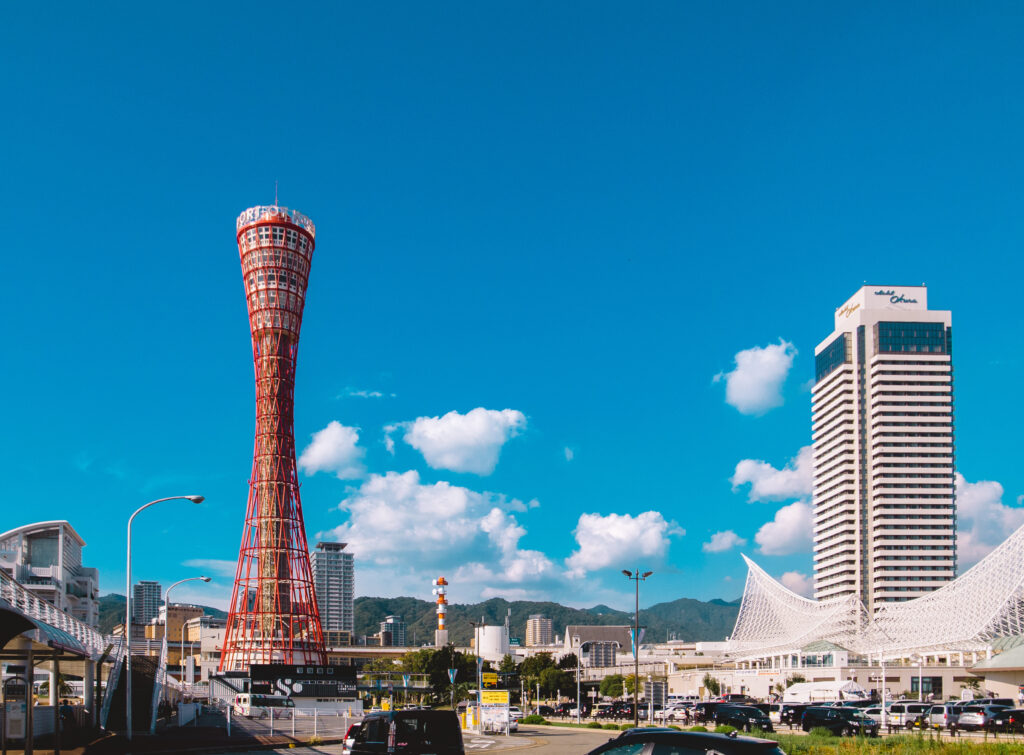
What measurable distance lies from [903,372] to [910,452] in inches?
559

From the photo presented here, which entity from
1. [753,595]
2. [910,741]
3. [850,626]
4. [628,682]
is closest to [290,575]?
[910,741]

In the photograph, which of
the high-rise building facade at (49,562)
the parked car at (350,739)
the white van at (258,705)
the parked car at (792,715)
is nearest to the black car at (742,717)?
the parked car at (792,715)

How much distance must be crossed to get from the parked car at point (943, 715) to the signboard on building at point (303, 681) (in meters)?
46.5

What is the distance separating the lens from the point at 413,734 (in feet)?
64.8

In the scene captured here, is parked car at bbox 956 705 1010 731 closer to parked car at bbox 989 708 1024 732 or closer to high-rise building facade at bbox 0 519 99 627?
parked car at bbox 989 708 1024 732

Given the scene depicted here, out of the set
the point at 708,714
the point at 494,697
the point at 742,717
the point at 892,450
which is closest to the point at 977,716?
the point at 742,717

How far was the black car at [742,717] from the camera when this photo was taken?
4534cm

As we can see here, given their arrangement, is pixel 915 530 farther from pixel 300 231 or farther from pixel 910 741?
pixel 910 741

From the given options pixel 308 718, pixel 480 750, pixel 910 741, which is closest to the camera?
pixel 910 741

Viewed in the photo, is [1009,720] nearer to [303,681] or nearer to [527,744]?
[527,744]

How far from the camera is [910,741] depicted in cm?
2480

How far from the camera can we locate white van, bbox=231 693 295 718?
6536 cm

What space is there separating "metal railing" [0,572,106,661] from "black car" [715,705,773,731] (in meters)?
27.3

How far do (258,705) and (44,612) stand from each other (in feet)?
144
